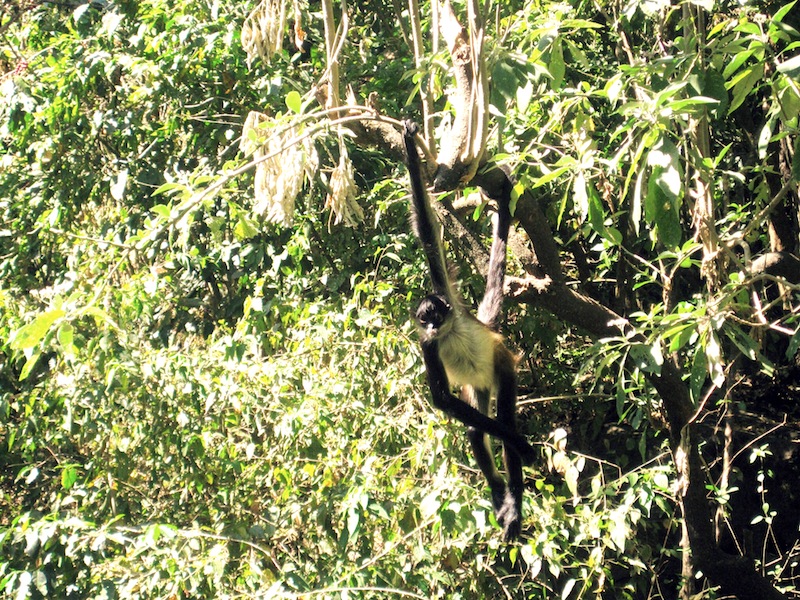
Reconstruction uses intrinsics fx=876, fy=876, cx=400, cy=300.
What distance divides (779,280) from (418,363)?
208cm

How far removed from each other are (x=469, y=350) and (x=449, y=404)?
499mm

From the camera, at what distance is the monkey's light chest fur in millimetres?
4598

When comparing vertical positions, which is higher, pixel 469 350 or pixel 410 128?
Result: pixel 410 128

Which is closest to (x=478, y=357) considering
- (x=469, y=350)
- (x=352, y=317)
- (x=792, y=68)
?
(x=469, y=350)

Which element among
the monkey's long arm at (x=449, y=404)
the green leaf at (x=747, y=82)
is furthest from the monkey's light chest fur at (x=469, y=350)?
the green leaf at (x=747, y=82)

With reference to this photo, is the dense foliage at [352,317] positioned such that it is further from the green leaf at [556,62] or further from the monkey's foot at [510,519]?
the monkey's foot at [510,519]

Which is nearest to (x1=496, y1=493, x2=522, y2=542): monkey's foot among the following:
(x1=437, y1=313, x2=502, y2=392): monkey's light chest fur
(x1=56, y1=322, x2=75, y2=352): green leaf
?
(x1=437, y1=313, x2=502, y2=392): monkey's light chest fur

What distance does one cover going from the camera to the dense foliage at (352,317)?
3473mm

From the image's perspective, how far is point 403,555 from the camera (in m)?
4.41

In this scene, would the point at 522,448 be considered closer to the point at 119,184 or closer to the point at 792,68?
the point at 792,68

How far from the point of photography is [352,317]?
4.89 meters

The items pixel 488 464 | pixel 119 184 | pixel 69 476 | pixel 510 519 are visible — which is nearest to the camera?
pixel 510 519

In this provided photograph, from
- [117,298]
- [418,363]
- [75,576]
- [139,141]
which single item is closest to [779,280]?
[418,363]

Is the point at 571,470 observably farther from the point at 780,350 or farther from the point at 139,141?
the point at 139,141
